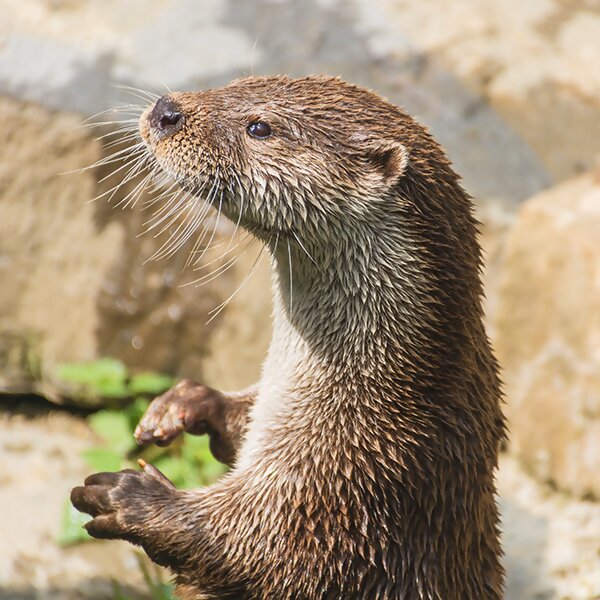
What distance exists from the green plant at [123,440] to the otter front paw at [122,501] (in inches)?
55.1

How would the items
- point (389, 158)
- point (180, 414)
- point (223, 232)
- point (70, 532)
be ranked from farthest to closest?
point (223, 232)
point (70, 532)
point (180, 414)
point (389, 158)

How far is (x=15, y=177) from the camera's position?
4.50m

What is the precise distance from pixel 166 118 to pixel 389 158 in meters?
0.51

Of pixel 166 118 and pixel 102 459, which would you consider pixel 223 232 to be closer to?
pixel 102 459

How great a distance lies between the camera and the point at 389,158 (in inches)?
95.7

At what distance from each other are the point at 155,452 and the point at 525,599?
1465 mm

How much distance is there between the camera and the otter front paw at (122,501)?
251 centimetres

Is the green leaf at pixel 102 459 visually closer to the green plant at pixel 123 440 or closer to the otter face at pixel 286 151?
the green plant at pixel 123 440

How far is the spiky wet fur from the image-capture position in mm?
2467

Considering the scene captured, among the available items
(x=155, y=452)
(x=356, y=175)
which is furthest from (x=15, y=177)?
(x=356, y=175)

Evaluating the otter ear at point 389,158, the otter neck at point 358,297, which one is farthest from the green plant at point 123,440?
the otter ear at point 389,158

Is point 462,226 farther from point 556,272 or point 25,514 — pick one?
point 25,514

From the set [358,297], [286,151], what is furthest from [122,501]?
[286,151]

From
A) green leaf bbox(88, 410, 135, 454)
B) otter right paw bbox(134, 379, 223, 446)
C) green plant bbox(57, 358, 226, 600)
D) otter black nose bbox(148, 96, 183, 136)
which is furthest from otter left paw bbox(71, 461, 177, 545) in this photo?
green leaf bbox(88, 410, 135, 454)
